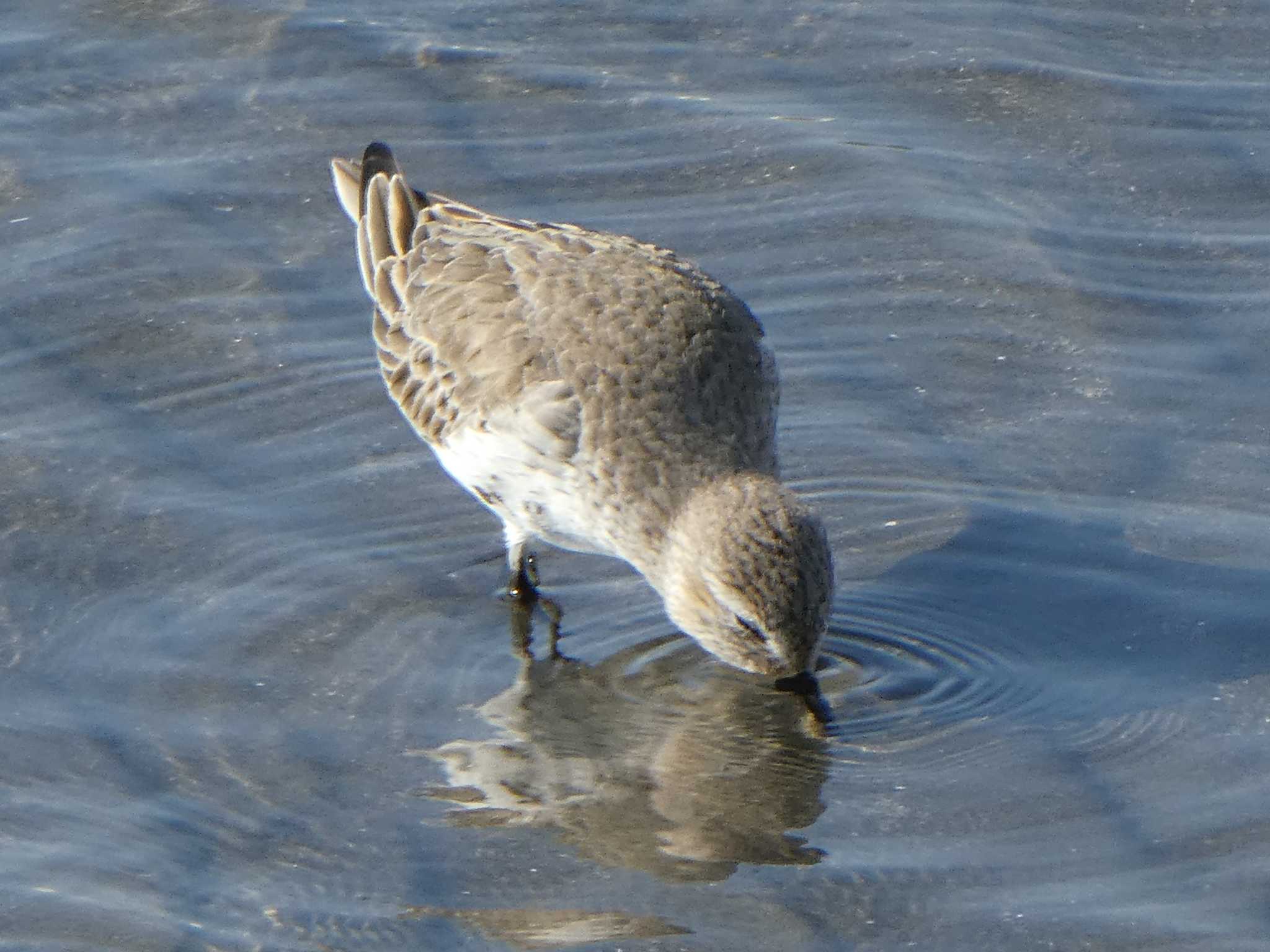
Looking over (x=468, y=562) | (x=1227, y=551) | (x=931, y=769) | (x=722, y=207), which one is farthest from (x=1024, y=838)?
(x=722, y=207)

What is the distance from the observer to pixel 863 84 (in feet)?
35.3

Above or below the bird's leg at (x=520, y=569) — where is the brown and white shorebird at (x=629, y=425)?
above

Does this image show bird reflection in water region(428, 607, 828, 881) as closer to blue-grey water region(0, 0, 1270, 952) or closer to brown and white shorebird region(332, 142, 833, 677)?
blue-grey water region(0, 0, 1270, 952)

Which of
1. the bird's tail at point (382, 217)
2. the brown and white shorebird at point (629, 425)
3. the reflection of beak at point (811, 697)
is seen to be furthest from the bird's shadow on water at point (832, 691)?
the bird's tail at point (382, 217)

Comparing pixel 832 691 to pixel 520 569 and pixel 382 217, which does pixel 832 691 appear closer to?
pixel 520 569

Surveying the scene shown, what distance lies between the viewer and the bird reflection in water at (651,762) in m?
6.57

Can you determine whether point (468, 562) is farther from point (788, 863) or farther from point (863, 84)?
point (863, 84)

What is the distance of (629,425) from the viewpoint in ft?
24.7

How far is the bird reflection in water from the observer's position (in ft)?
21.6

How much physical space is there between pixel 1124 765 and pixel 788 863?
3.86 feet

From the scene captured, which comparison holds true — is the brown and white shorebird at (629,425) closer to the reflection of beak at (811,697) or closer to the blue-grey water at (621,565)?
the reflection of beak at (811,697)

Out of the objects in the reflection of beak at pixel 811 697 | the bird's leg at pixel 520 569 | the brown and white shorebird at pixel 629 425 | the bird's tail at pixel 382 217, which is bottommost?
the reflection of beak at pixel 811 697

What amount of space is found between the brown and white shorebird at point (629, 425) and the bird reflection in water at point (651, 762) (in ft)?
0.65

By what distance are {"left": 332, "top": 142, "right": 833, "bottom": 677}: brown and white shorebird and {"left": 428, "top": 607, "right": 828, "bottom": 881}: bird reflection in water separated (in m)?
0.20
